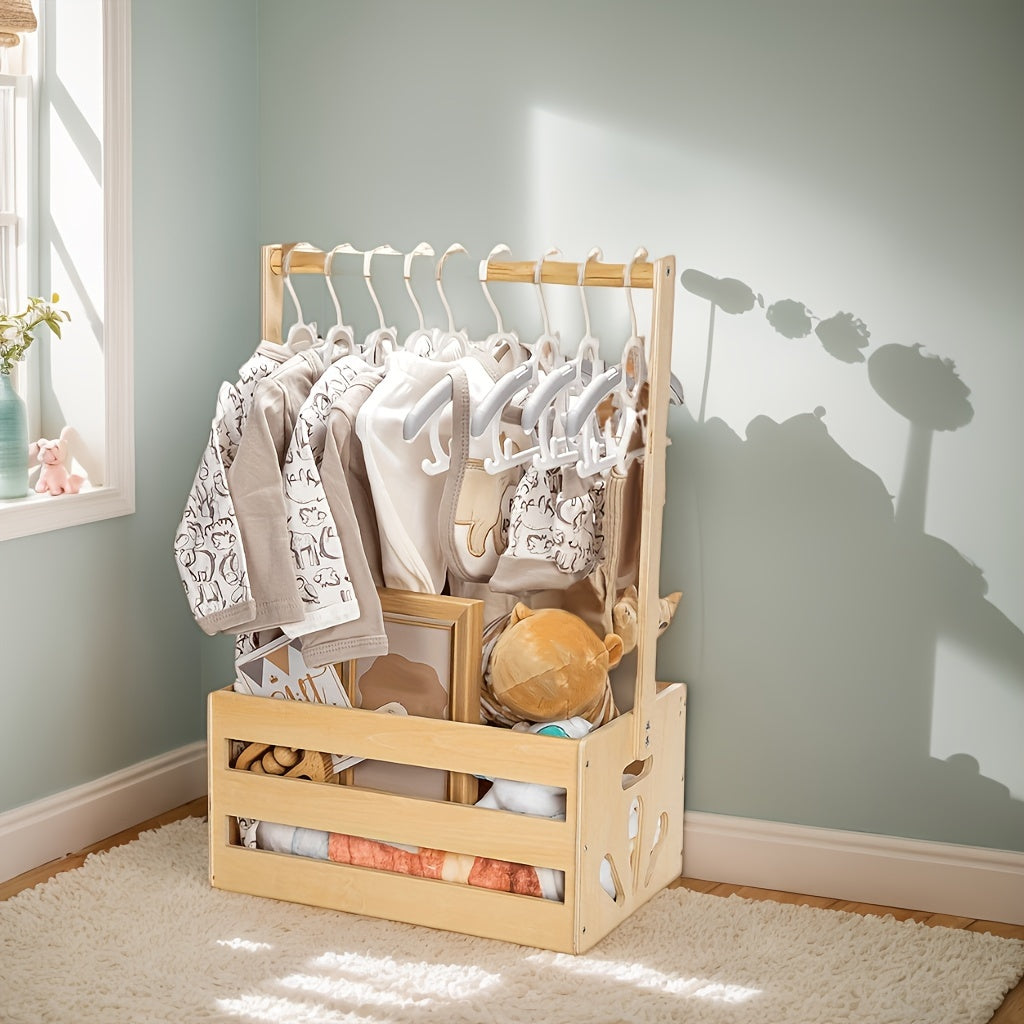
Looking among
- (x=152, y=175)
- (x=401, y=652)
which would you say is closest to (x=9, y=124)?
(x=152, y=175)

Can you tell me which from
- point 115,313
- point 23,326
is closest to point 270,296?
point 115,313

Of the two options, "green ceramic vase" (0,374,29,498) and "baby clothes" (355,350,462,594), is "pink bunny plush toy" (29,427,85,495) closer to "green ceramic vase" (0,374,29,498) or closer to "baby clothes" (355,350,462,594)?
"green ceramic vase" (0,374,29,498)

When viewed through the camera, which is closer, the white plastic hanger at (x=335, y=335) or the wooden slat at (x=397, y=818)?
the wooden slat at (x=397, y=818)

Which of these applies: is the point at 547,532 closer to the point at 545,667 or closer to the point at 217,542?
the point at 545,667

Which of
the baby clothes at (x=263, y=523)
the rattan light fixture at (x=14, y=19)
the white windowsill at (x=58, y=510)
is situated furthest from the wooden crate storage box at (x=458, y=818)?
the rattan light fixture at (x=14, y=19)

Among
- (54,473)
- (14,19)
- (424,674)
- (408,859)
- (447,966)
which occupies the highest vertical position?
(14,19)

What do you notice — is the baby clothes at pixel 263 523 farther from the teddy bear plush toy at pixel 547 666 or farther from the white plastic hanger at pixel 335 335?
the teddy bear plush toy at pixel 547 666

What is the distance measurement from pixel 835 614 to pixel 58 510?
1558mm

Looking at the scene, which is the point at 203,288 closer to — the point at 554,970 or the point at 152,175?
the point at 152,175

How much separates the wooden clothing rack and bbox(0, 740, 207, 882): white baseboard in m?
0.38

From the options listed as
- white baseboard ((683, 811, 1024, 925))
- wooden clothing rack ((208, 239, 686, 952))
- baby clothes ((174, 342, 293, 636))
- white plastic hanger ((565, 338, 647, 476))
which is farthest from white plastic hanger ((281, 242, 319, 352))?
white baseboard ((683, 811, 1024, 925))

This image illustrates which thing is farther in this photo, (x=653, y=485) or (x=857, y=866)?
(x=857, y=866)

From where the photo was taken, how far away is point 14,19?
2439 millimetres

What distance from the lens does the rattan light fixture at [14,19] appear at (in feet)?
7.96
